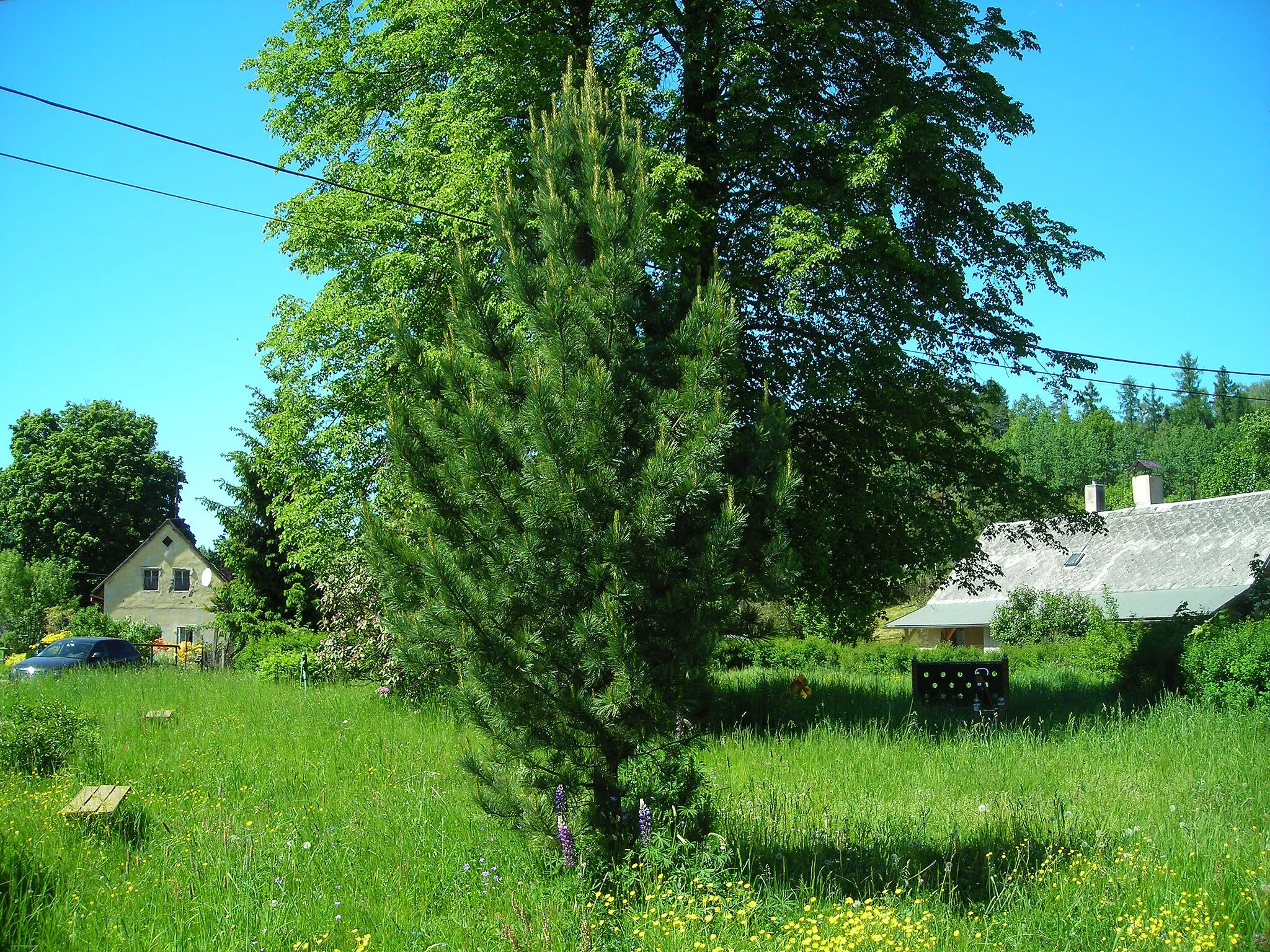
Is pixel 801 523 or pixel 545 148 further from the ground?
pixel 545 148

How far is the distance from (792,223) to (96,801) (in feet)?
33.5

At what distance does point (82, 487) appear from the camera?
177 ft

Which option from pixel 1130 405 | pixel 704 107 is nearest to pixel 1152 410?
pixel 1130 405

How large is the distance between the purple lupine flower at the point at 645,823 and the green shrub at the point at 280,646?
546 inches

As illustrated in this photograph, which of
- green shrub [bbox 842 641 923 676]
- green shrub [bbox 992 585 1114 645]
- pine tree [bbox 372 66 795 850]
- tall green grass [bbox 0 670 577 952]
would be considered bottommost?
green shrub [bbox 842 641 923 676]

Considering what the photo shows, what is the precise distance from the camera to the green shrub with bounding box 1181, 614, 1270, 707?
44.6ft

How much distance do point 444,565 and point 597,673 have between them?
1080 mm

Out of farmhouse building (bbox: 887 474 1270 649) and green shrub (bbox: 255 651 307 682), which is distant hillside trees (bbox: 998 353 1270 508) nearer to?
farmhouse building (bbox: 887 474 1270 649)

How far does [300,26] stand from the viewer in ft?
53.6

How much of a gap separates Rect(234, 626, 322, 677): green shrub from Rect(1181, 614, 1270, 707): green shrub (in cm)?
1506

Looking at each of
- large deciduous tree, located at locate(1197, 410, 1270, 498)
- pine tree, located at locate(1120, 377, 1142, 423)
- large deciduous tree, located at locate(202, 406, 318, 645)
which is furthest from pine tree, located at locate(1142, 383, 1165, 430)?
large deciduous tree, located at locate(202, 406, 318, 645)

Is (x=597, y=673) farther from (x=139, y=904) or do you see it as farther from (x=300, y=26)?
(x=300, y=26)

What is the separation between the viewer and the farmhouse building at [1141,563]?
30922mm

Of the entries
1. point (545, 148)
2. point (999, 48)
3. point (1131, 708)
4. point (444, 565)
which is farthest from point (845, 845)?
point (999, 48)
